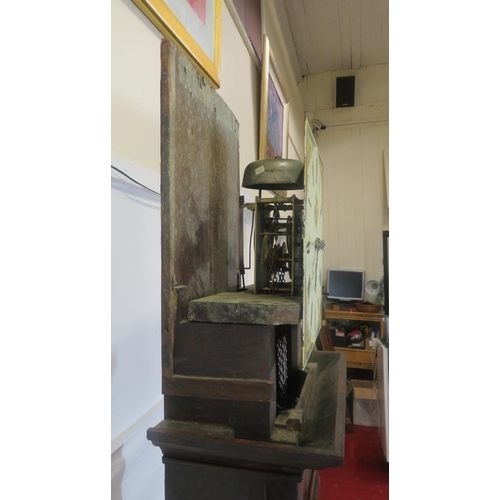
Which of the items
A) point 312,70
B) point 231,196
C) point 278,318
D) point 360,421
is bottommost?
point 360,421

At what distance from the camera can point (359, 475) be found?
221 cm

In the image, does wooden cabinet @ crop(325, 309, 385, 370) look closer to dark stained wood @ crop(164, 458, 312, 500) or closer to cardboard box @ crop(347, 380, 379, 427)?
cardboard box @ crop(347, 380, 379, 427)

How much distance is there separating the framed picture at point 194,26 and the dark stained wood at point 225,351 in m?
0.92

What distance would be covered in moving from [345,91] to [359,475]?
13.0 ft

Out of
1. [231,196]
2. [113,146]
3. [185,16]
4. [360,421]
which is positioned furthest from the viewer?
[360,421]

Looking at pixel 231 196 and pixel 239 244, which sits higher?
pixel 231 196

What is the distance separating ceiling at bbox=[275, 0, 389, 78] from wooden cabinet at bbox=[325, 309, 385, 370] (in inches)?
107

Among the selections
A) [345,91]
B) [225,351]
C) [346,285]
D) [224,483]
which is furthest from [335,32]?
[224,483]

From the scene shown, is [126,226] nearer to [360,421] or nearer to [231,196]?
[231,196]

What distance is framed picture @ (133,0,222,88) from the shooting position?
1.08 meters

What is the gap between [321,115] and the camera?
4.54m

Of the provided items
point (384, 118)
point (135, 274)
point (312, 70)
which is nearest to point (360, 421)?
point (135, 274)

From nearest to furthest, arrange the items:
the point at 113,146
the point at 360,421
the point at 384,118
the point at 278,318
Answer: the point at 278,318
the point at 113,146
the point at 360,421
the point at 384,118
